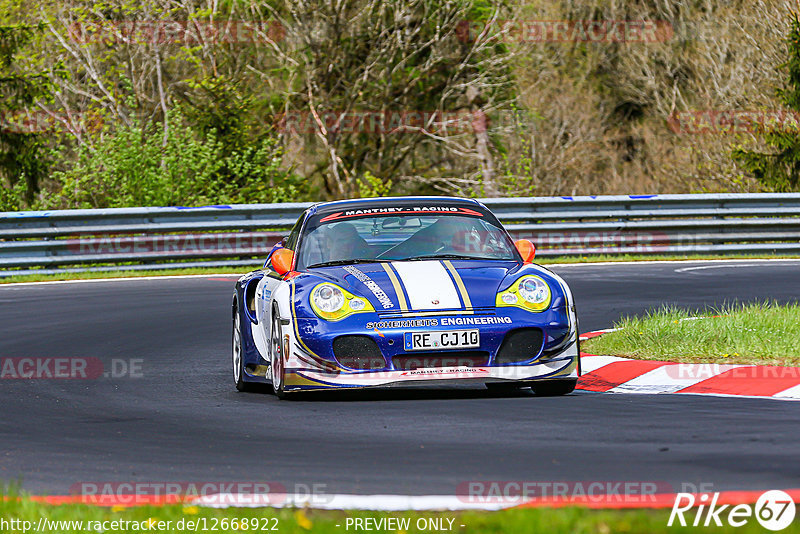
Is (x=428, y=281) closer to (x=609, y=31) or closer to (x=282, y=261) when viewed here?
(x=282, y=261)

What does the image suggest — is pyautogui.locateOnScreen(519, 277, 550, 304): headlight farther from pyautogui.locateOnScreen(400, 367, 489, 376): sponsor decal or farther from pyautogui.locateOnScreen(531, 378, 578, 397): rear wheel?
pyautogui.locateOnScreen(400, 367, 489, 376): sponsor decal

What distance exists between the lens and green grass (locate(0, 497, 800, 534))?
4613mm

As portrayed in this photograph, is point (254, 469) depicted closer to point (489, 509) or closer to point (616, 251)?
point (489, 509)

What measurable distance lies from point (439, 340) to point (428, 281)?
0.48 meters

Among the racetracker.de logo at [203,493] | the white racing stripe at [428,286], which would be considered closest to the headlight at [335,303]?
the white racing stripe at [428,286]

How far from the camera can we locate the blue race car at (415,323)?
27.7ft

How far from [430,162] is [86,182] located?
38.3ft

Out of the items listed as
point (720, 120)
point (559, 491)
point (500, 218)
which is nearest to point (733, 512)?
point (559, 491)

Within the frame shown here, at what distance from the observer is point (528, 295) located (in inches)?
343

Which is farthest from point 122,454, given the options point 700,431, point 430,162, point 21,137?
point 430,162

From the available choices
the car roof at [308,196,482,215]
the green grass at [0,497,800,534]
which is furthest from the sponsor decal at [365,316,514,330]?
the green grass at [0,497,800,534]

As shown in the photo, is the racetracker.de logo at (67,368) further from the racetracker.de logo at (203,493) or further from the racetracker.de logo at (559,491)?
the racetracker.de logo at (559,491)

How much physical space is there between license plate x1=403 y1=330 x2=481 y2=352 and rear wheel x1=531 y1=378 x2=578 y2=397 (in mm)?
608

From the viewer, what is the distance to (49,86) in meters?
27.0
